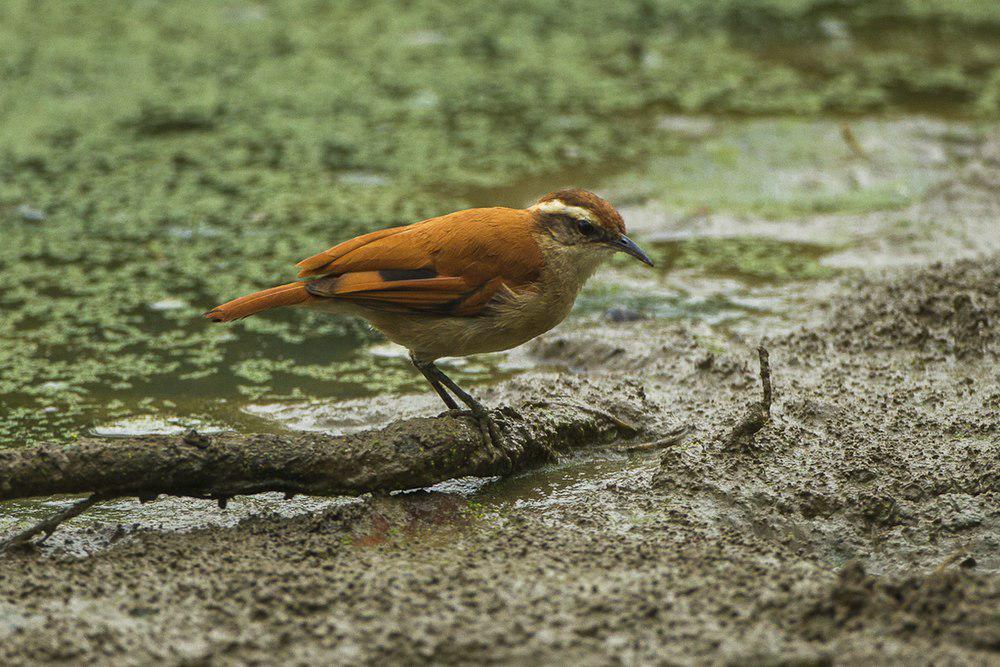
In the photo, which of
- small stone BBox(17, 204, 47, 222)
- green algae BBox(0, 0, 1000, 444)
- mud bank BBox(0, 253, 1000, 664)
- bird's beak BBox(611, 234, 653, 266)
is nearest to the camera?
mud bank BBox(0, 253, 1000, 664)

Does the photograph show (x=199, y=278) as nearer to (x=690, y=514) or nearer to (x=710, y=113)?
(x=690, y=514)

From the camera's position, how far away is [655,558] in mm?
3336

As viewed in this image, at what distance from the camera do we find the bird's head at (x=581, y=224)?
4535mm

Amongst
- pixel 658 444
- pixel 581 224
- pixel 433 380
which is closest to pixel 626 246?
pixel 581 224

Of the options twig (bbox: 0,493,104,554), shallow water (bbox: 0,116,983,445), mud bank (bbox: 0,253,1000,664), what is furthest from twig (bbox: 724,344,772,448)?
twig (bbox: 0,493,104,554)

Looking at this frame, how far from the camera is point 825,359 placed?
196 inches

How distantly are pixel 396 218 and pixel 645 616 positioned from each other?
4199 mm

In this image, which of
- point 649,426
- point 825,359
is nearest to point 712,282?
point 825,359

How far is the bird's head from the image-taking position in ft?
14.9

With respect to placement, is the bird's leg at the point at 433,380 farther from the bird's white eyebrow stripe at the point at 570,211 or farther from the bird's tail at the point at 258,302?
the bird's white eyebrow stripe at the point at 570,211

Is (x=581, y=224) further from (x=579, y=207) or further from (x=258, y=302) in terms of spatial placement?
(x=258, y=302)

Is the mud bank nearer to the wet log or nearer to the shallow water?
the wet log

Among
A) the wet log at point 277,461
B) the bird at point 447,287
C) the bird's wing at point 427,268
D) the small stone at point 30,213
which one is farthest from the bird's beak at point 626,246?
the small stone at point 30,213

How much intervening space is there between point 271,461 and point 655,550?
47.7 inches
